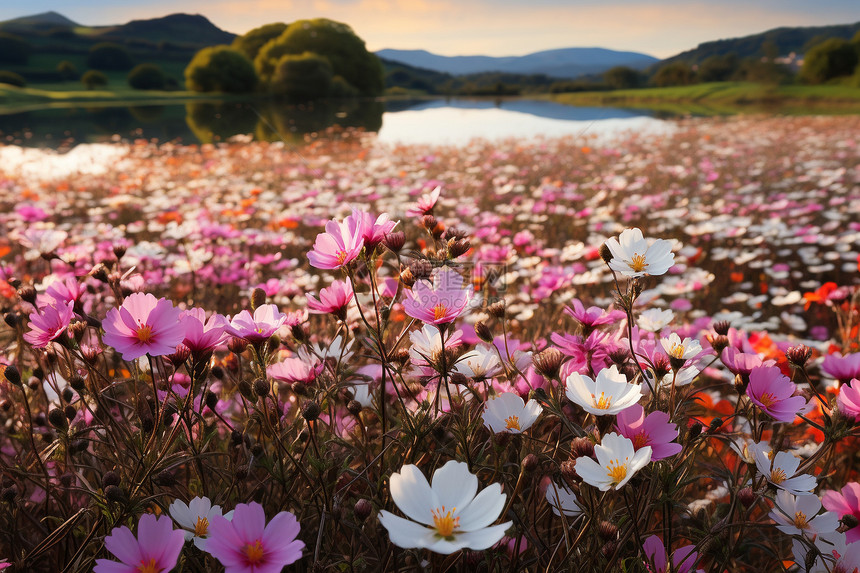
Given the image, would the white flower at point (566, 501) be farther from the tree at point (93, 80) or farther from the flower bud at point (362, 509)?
the tree at point (93, 80)

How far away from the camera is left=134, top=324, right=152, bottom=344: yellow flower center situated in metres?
0.84

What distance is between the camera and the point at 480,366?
3.55 ft

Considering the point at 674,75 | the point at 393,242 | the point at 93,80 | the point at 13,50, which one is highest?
the point at 13,50

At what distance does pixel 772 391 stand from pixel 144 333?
3.47ft

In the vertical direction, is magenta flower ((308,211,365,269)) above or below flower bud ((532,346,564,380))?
above

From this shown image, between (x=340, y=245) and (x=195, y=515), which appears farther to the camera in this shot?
(x=340, y=245)

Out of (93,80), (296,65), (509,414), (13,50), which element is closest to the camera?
(509,414)

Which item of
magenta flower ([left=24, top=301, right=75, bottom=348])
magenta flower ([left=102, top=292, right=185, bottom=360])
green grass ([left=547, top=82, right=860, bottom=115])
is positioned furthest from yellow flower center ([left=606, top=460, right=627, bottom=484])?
green grass ([left=547, top=82, right=860, bottom=115])

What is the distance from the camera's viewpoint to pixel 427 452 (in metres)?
1.00

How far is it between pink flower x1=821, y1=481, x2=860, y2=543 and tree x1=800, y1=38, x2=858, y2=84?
48.8 m

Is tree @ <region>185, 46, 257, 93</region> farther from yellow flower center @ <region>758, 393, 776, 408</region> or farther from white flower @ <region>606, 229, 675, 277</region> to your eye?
yellow flower center @ <region>758, 393, 776, 408</region>

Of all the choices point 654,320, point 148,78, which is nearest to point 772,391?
point 654,320

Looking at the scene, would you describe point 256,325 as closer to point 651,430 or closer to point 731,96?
point 651,430

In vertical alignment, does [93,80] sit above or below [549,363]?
above
